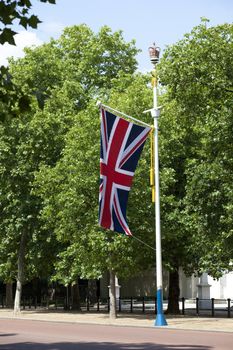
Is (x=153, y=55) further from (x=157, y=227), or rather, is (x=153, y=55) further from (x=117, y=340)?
(x=117, y=340)

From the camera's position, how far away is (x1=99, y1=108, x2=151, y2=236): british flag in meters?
23.3

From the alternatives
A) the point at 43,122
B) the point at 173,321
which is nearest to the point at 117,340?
the point at 173,321

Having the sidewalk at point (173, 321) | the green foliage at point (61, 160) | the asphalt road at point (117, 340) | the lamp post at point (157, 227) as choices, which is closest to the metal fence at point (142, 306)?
the sidewalk at point (173, 321)

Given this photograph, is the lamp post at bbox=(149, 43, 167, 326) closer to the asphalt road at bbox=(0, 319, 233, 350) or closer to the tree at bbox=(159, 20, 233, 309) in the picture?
the tree at bbox=(159, 20, 233, 309)

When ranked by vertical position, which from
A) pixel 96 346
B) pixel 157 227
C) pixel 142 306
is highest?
pixel 157 227

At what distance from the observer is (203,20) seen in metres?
27.0

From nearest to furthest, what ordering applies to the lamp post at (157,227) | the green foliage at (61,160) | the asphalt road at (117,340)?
the asphalt road at (117,340), the lamp post at (157,227), the green foliage at (61,160)

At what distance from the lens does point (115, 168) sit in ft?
77.9

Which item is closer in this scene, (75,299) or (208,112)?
(208,112)

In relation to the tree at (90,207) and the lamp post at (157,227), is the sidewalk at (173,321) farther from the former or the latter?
the tree at (90,207)

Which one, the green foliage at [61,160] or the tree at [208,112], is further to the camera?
the green foliage at [61,160]

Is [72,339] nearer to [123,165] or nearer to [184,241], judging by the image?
[123,165]

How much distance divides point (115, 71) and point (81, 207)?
49.8 ft

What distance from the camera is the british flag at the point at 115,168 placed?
918 inches
